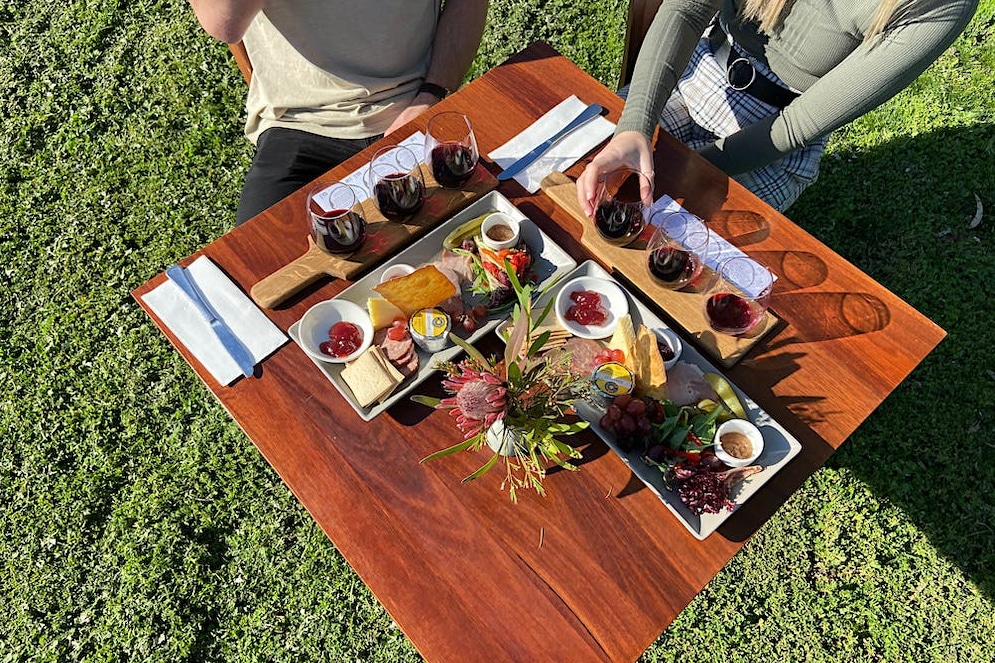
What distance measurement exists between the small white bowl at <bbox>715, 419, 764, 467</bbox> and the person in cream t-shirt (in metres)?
1.56

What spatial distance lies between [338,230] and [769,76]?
1.58 meters

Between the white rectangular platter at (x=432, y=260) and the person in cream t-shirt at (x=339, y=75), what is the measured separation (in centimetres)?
70

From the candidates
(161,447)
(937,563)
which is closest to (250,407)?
(161,447)

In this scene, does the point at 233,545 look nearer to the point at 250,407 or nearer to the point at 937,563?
the point at 250,407

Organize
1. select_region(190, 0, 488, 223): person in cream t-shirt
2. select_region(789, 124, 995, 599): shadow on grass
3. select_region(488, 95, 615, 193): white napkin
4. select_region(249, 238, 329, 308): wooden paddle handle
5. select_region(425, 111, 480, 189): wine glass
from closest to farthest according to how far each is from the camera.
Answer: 1. select_region(249, 238, 329, 308): wooden paddle handle
2. select_region(425, 111, 480, 189): wine glass
3. select_region(488, 95, 615, 193): white napkin
4. select_region(190, 0, 488, 223): person in cream t-shirt
5. select_region(789, 124, 995, 599): shadow on grass

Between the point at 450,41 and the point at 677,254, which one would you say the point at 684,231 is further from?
the point at 450,41

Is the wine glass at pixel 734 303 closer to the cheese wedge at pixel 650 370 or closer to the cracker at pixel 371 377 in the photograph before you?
the cheese wedge at pixel 650 370

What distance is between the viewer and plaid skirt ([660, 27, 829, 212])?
2.29 m

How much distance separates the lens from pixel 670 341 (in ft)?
5.47

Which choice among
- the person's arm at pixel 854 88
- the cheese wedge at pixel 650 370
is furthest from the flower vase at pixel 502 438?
the person's arm at pixel 854 88

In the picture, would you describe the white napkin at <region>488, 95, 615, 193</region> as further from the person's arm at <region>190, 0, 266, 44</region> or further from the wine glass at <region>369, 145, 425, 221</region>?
the person's arm at <region>190, 0, 266, 44</region>

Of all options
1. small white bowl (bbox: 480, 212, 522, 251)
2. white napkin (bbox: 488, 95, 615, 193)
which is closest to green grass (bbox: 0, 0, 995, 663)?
small white bowl (bbox: 480, 212, 522, 251)

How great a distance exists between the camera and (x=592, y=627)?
1.43 metres

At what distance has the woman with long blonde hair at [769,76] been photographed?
6.13ft
